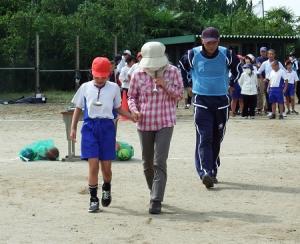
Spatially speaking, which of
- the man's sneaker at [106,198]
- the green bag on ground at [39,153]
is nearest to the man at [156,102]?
the man's sneaker at [106,198]

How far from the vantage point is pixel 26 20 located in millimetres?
30531

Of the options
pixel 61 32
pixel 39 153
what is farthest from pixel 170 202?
pixel 61 32

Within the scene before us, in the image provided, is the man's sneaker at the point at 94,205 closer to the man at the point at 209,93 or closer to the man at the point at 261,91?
the man at the point at 209,93

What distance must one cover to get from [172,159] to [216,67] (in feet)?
9.92

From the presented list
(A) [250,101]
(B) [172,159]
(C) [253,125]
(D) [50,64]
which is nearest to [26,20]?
(D) [50,64]

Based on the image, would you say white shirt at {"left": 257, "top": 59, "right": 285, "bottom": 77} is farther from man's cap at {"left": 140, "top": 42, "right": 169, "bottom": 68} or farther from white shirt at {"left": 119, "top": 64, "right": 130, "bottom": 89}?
man's cap at {"left": 140, "top": 42, "right": 169, "bottom": 68}

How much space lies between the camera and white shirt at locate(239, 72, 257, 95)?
2092 cm

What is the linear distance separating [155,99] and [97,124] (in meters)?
0.67

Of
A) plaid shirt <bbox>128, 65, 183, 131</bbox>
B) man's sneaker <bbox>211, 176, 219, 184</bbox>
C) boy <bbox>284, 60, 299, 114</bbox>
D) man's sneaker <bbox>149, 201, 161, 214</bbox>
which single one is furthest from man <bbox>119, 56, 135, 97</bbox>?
man's sneaker <bbox>149, 201, 161, 214</bbox>

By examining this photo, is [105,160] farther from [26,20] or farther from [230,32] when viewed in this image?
[230,32]

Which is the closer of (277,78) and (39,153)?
(39,153)

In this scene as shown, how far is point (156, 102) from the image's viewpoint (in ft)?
26.5

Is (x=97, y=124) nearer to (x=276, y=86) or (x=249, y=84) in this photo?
(x=276, y=86)

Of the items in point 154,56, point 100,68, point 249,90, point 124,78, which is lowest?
point 249,90
